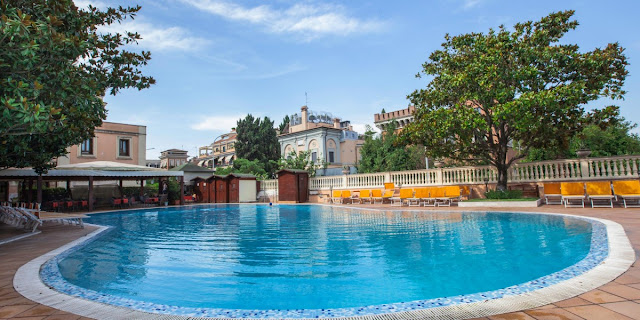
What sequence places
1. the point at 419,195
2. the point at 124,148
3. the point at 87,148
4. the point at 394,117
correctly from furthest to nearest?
the point at 394,117 → the point at 124,148 → the point at 87,148 → the point at 419,195

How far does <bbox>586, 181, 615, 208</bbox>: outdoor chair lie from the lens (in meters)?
12.7

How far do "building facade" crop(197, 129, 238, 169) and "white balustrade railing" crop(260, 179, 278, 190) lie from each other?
121ft

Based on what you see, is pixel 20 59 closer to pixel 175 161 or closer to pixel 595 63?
pixel 595 63

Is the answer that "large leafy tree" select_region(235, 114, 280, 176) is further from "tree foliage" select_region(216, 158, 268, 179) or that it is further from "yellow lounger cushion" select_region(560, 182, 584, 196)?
"yellow lounger cushion" select_region(560, 182, 584, 196)

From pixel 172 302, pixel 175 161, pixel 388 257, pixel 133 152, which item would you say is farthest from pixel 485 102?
pixel 175 161

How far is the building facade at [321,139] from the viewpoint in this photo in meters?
46.6

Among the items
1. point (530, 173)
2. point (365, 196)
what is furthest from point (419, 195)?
point (530, 173)

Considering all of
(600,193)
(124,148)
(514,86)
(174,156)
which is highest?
(174,156)

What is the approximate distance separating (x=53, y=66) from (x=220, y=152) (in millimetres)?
77824

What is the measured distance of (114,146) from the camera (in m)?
33.5

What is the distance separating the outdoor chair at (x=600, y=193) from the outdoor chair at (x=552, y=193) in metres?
1.20

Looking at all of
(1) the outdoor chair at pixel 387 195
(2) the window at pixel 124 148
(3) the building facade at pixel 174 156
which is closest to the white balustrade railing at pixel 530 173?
(1) the outdoor chair at pixel 387 195

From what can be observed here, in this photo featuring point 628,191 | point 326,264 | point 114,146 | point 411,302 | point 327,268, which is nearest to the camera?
point 411,302

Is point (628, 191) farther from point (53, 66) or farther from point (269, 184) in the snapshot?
point (269, 184)
